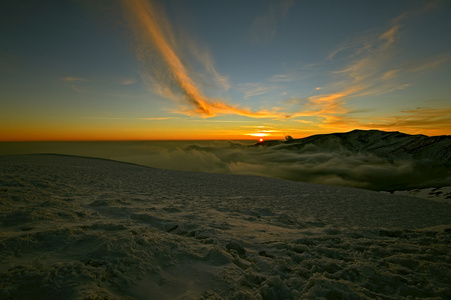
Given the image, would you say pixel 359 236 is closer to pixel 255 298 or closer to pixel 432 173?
pixel 255 298

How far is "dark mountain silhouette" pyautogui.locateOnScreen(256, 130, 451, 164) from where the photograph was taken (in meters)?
32.2

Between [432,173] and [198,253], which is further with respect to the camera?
[432,173]

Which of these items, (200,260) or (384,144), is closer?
(200,260)

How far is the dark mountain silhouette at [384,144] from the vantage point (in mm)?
32188

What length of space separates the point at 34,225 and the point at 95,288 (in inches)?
96.7

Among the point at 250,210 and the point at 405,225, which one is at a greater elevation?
the point at 250,210

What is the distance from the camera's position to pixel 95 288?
6.41 ft

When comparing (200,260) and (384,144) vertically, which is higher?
(384,144)

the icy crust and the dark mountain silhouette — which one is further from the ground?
the dark mountain silhouette

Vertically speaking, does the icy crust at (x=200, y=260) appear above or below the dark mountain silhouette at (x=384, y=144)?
below

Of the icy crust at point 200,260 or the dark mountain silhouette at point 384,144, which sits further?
the dark mountain silhouette at point 384,144

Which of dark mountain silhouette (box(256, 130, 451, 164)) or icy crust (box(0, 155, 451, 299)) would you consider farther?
dark mountain silhouette (box(256, 130, 451, 164))

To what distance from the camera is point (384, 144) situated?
42.8 meters

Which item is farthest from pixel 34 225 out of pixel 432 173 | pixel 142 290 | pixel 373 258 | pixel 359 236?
pixel 432 173
